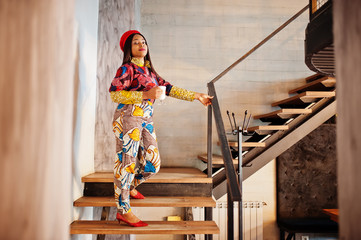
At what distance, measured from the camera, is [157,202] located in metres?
2.18

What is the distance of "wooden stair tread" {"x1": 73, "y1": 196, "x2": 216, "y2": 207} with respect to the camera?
2143 millimetres

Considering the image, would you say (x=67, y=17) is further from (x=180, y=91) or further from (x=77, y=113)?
(x=77, y=113)

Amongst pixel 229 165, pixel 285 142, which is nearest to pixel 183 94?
pixel 229 165

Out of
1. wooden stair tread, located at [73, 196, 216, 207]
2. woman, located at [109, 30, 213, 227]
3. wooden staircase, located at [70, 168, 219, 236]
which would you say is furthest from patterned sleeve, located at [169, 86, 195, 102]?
wooden stair tread, located at [73, 196, 216, 207]

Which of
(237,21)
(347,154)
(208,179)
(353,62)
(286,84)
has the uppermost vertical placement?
(237,21)

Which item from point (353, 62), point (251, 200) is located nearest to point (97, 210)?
point (251, 200)

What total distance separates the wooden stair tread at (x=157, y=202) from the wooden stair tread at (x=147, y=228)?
0.53ft

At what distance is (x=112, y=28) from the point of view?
3.18 meters

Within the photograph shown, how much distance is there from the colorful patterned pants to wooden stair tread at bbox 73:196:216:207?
8.0 inches

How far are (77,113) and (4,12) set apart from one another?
2.15 metres

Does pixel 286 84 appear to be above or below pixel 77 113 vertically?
above

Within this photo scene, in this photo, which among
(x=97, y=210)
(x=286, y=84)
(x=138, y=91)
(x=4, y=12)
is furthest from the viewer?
(x=286, y=84)

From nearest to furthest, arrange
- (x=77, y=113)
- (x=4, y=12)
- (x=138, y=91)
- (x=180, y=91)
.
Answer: (x=4, y=12), (x=138, y=91), (x=180, y=91), (x=77, y=113)

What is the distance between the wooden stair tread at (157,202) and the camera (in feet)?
7.03
